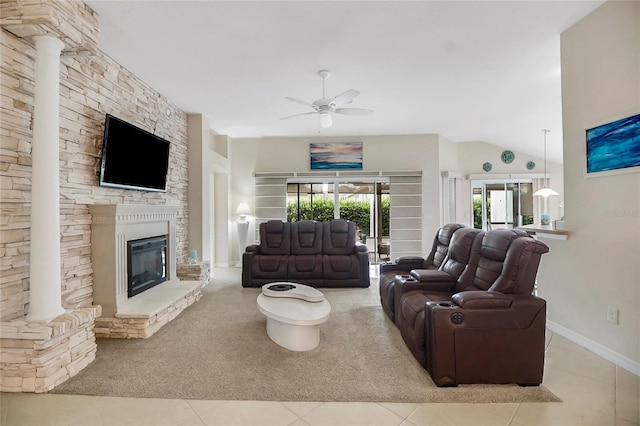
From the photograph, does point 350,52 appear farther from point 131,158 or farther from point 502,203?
point 502,203

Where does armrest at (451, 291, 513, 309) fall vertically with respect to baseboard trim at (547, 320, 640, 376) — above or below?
above

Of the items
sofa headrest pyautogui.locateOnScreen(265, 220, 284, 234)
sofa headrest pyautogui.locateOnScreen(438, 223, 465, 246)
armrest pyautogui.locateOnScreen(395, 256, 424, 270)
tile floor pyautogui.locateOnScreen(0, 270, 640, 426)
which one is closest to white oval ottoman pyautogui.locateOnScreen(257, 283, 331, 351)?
tile floor pyautogui.locateOnScreen(0, 270, 640, 426)

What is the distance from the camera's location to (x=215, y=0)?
8.61ft

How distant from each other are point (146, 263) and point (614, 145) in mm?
4885

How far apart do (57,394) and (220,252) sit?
5010 mm

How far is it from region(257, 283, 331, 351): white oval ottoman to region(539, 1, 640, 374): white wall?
2334 mm

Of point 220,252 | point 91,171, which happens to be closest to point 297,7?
point 91,171

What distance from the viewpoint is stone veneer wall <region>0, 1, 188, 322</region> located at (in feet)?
7.86

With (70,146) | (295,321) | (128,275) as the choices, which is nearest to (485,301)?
(295,321)

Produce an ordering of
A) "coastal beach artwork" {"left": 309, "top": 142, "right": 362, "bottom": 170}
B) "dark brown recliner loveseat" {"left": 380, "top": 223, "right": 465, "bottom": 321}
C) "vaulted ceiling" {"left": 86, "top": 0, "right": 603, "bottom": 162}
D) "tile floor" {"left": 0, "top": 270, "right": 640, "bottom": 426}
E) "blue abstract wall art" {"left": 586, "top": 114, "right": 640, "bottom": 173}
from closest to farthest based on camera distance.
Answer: "tile floor" {"left": 0, "top": 270, "right": 640, "bottom": 426}, "blue abstract wall art" {"left": 586, "top": 114, "right": 640, "bottom": 173}, "vaulted ceiling" {"left": 86, "top": 0, "right": 603, "bottom": 162}, "dark brown recliner loveseat" {"left": 380, "top": 223, "right": 465, "bottom": 321}, "coastal beach artwork" {"left": 309, "top": 142, "right": 362, "bottom": 170}

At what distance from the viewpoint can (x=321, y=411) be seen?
2023mm

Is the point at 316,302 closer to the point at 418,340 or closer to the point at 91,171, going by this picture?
the point at 418,340

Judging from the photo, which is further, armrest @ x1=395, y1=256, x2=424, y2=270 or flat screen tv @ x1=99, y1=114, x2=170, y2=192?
armrest @ x1=395, y1=256, x2=424, y2=270

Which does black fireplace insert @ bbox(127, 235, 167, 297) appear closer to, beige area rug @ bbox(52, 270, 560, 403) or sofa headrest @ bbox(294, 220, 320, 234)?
beige area rug @ bbox(52, 270, 560, 403)
